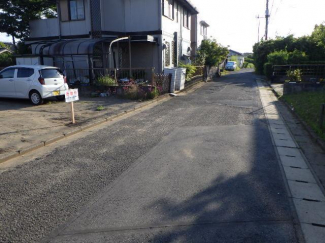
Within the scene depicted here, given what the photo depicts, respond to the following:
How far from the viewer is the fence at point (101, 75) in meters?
15.4

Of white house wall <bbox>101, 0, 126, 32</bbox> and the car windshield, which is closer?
the car windshield

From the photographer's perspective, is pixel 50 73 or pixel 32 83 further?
pixel 50 73

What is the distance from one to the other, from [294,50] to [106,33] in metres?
16.9

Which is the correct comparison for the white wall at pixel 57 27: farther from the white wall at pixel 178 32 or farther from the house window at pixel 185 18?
the house window at pixel 185 18

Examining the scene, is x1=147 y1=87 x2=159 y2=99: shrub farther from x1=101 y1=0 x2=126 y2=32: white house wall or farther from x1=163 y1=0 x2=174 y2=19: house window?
x1=163 y1=0 x2=174 y2=19: house window

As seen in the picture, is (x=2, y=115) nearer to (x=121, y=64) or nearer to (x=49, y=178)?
(x=49, y=178)

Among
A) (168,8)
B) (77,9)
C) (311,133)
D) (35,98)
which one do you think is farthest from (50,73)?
(168,8)

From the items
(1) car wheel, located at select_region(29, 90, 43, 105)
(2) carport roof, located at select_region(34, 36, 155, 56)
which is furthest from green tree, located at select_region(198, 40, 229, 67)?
(1) car wheel, located at select_region(29, 90, 43, 105)

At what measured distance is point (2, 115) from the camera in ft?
31.1

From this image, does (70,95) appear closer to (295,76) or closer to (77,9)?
(77,9)

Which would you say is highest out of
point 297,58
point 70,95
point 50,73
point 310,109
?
point 297,58

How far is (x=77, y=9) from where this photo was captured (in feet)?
61.1

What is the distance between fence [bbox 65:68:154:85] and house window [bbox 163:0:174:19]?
16.6 ft

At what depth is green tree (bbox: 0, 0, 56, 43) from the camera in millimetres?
22484
